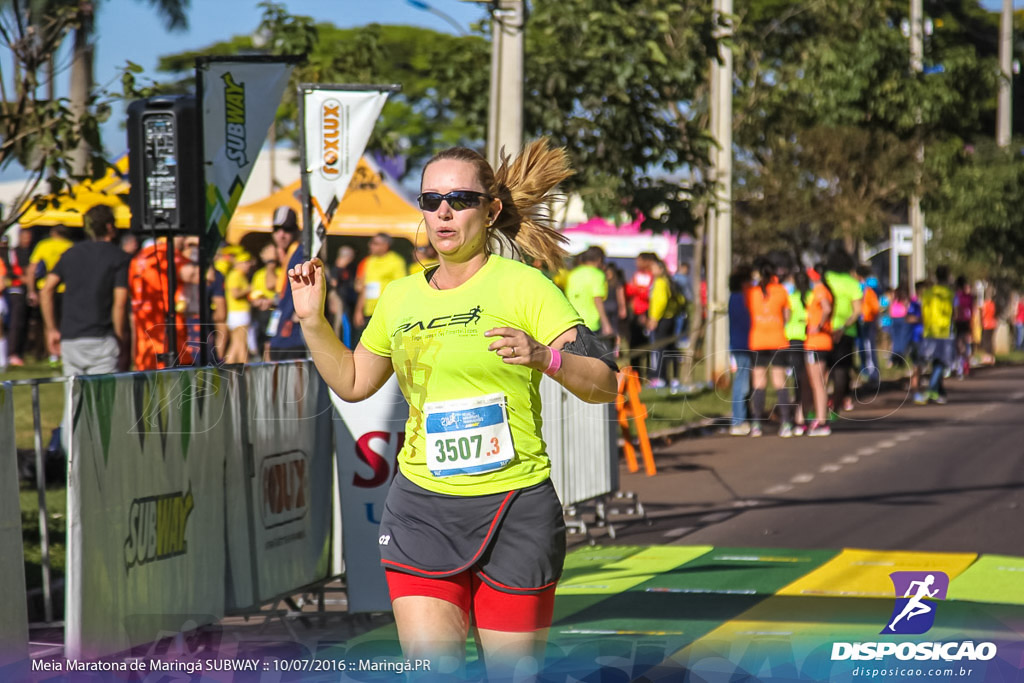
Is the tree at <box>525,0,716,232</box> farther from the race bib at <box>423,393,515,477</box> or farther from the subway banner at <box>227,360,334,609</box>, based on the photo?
the race bib at <box>423,393,515,477</box>

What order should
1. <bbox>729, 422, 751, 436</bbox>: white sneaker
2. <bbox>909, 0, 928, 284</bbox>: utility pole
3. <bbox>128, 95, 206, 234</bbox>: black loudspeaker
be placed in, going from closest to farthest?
<bbox>128, 95, 206, 234</bbox>: black loudspeaker
<bbox>729, 422, 751, 436</bbox>: white sneaker
<bbox>909, 0, 928, 284</bbox>: utility pole

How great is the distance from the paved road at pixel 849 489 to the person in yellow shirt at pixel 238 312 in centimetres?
354

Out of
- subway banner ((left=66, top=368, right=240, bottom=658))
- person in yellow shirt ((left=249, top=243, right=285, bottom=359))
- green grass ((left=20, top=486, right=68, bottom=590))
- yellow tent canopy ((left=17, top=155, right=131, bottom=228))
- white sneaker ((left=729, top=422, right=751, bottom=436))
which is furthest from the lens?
white sneaker ((left=729, top=422, right=751, bottom=436))

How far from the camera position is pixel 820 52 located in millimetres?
22500

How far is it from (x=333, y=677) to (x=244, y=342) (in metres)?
7.91

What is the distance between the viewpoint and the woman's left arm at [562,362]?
3.56 m

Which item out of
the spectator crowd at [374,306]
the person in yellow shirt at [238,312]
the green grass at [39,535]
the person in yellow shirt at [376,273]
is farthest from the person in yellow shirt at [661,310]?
the green grass at [39,535]

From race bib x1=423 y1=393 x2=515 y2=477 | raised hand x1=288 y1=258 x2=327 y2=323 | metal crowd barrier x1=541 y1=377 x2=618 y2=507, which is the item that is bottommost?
metal crowd barrier x1=541 y1=377 x2=618 y2=507

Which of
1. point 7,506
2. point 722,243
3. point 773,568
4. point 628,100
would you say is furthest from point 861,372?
point 7,506

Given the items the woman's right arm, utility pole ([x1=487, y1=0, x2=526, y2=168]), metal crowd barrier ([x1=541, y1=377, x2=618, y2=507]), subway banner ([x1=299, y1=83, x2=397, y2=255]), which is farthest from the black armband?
utility pole ([x1=487, y1=0, x2=526, y2=168])

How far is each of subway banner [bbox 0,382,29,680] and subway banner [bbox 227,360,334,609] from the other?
54.7 inches

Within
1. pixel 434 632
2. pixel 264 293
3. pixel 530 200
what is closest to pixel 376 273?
pixel 264 293

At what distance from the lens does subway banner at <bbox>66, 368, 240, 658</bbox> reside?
5.27 m

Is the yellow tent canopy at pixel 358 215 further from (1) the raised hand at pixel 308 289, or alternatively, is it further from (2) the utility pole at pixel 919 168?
(1) the raised hand at pixel 308 289
